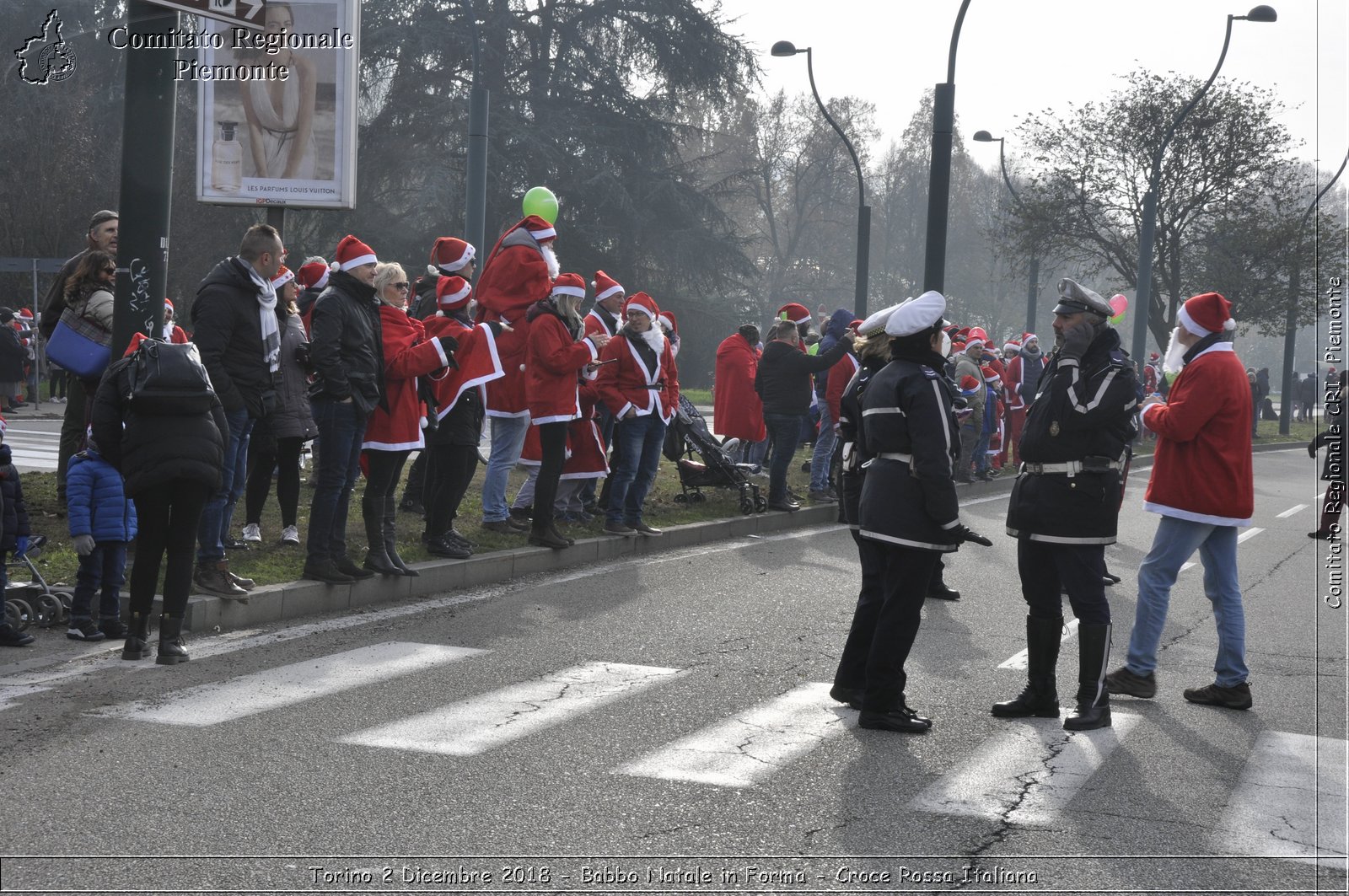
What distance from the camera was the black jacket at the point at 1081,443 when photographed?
657cm

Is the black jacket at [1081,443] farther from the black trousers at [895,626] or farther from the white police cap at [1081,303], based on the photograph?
the black trousers at [895,626]

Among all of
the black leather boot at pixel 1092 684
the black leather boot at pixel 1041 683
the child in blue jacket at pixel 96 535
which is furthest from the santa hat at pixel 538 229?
the black leather boot at pixel 1092 684

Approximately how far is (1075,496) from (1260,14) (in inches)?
892

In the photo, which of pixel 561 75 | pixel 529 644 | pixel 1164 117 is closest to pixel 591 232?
pixel 561 75

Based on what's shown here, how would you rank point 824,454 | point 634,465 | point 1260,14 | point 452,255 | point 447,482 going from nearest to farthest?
point 447,482, point 452,255, point 634,465, point 824,454, point 1260,14

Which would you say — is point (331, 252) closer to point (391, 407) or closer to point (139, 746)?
point (391, 407)

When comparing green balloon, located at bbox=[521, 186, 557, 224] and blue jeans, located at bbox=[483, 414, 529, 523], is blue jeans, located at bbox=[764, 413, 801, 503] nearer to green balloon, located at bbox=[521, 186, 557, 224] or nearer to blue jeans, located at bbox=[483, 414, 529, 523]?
green balloon, located at bbox=[521, 186, 557, 224]

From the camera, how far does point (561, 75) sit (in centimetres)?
3741

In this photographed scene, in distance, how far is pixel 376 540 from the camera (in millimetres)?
9070

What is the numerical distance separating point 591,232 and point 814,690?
3098 cm

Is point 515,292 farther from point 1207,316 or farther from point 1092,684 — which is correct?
point 1092,684

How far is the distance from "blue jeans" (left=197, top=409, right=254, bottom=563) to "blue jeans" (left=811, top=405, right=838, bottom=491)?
769cm

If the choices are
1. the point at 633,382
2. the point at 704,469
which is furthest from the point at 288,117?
the point at 704,469

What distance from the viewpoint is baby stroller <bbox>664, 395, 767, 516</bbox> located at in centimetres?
1414
